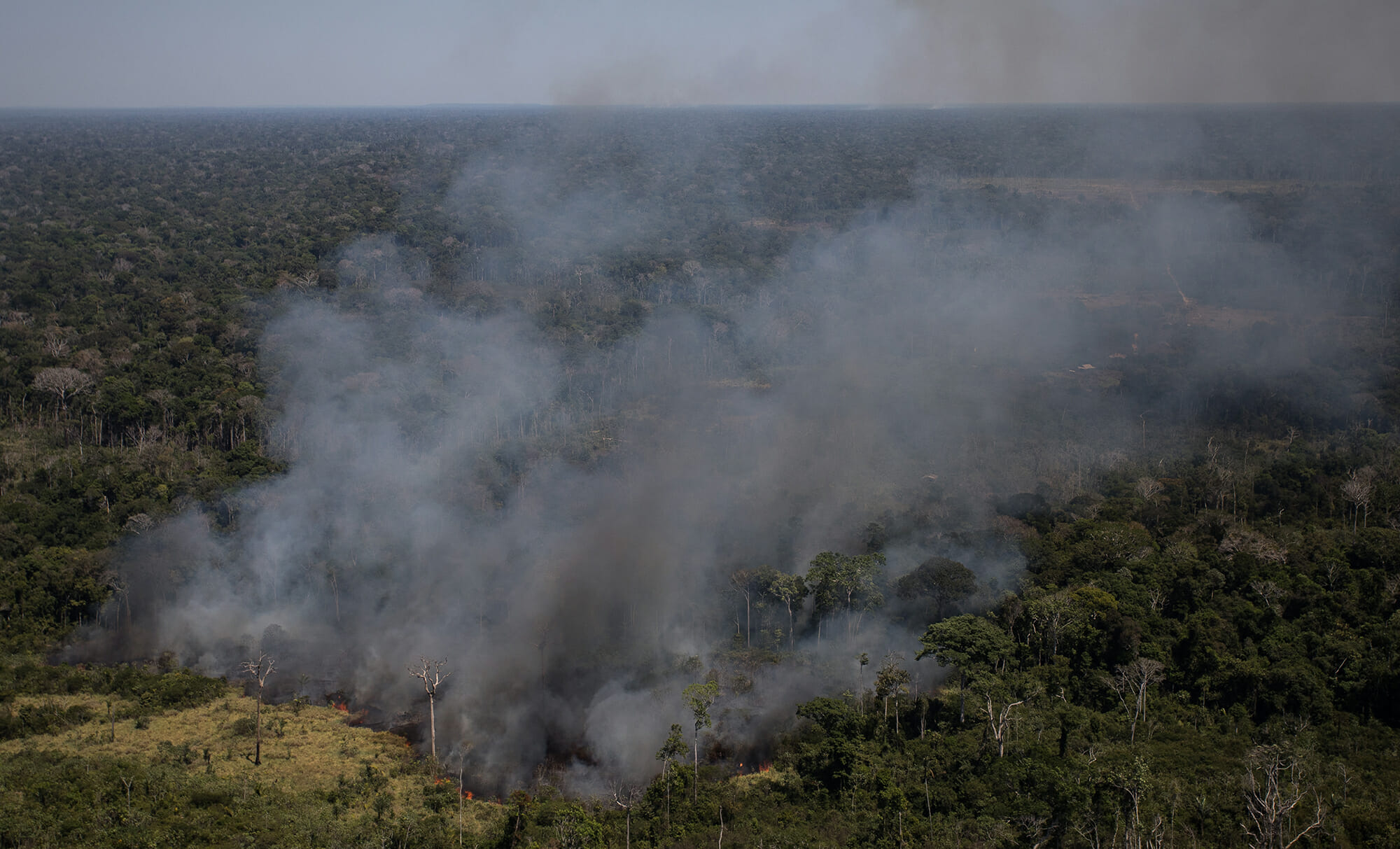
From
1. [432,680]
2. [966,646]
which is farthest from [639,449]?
[966,646]

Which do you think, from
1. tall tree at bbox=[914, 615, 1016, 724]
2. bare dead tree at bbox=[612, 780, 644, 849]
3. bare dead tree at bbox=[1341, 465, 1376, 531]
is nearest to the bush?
bare dead tree at bbox=[612, 780, 644, 849]

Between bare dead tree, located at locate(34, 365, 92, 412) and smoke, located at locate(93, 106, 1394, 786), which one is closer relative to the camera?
smoke, located at locate(93, 106, 1394, 786)

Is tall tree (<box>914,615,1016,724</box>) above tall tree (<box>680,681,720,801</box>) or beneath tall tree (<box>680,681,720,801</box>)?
above

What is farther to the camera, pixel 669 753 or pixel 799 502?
pixel 799 502

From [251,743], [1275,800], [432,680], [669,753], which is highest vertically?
[1275,800]

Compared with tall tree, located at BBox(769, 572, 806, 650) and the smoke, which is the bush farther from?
tall tree, located at BBox(769, 572, 806, 650)

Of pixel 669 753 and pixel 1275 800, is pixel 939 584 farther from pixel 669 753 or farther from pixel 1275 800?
pixel 1275 800

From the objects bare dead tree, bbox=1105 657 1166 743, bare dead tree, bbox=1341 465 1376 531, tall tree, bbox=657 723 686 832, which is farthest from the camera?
bare dead tree, bbox=1341 465 1376 531
